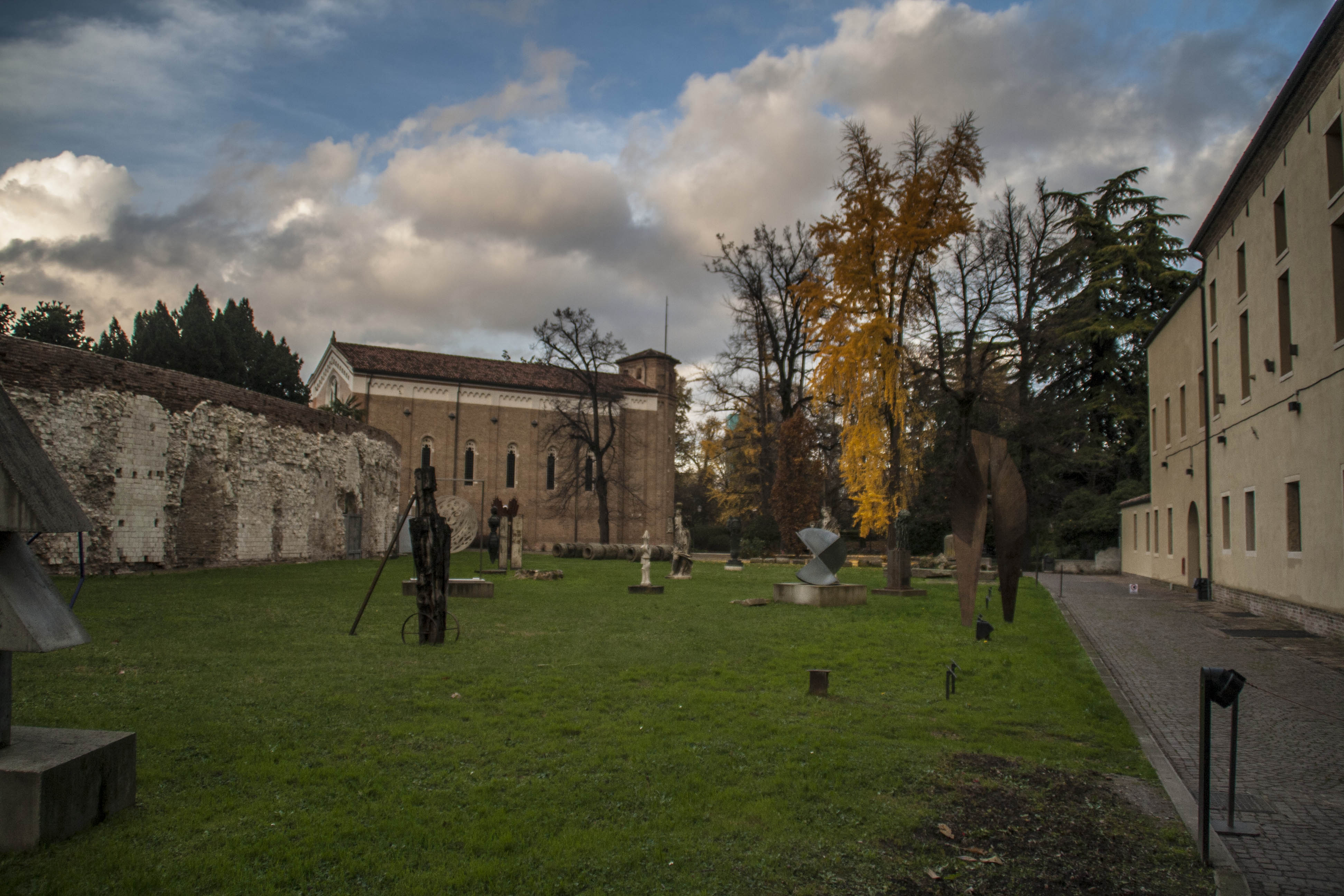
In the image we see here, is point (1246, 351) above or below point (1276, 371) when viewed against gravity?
above

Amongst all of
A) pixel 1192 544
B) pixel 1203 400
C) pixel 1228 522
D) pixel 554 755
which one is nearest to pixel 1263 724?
pixel 554 755

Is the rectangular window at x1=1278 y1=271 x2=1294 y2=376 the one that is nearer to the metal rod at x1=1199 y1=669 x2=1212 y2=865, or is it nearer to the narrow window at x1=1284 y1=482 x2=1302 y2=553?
the narrow window at x1=1284 y1=482 x2=1302 y2=553

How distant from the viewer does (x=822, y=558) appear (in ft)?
60.5

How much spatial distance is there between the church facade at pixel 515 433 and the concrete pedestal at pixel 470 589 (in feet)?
117

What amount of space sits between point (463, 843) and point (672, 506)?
191 feet

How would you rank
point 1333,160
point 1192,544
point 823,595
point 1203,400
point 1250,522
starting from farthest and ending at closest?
1. point 1192,544
2. point 1203,400
3. point 1250,522
4. point 823,595
5. point 1333,160

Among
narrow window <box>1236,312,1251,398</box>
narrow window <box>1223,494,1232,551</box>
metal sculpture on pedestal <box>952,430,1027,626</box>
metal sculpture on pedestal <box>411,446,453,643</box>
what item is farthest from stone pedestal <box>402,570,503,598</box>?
narrow window <box>1223,494,1232,551</box>

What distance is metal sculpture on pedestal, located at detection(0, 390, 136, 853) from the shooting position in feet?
13.3

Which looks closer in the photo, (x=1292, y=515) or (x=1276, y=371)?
(x=1292, y=515)

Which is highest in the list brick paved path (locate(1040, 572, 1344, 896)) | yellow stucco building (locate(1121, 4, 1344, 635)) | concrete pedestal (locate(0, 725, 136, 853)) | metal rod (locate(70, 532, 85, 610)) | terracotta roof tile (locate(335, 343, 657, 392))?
terracotta roof tile (locate(335, 343, 657, 392))

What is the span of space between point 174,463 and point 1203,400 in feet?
86.4

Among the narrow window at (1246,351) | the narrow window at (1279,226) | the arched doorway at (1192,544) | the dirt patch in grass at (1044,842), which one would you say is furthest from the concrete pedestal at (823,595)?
the arched doorway at (1192,544)

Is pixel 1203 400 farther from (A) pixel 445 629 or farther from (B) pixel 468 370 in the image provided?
(B) pixel 468 370

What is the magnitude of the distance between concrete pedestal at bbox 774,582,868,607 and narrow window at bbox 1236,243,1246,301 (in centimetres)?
1102
